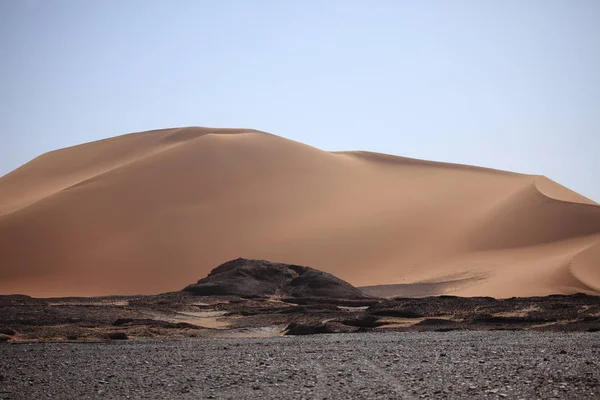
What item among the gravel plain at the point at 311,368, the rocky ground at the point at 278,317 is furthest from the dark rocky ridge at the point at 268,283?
the gravel plain at the point at 311,368

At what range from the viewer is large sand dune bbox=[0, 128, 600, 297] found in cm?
A: 4156

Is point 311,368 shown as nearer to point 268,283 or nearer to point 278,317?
point 278,317

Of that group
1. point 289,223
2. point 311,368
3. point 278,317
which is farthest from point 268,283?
point 311,368

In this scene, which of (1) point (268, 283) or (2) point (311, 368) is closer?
(2) point (311, 368)

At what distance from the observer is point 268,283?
107 ft

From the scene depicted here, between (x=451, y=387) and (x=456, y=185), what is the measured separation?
A: 4723cm

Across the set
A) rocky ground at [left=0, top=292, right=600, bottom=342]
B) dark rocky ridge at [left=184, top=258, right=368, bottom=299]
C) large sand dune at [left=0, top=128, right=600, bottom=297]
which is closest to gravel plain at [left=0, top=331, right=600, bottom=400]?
rocky ground at [left=0, top=292, right=600, bottom=342]

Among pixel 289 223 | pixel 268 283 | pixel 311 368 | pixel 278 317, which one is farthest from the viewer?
pixel 289 223

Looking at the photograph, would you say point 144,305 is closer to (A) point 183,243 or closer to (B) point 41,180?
(A) point 183,243

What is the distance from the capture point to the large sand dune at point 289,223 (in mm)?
41562

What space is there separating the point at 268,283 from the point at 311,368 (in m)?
19.9

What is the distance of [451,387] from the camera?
35.2ft

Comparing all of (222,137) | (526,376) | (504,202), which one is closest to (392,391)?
(526,376)

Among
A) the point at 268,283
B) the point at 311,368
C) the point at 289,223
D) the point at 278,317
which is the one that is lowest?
the point at 311,368
